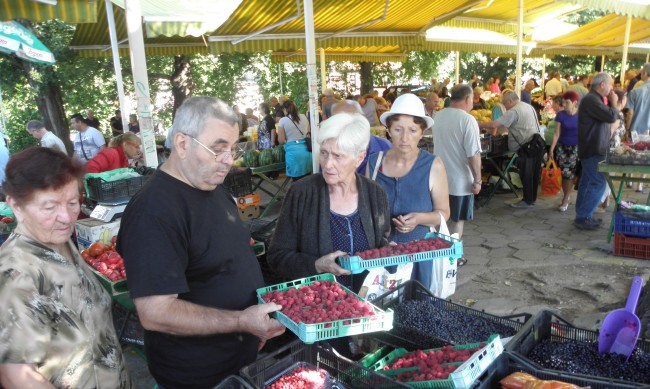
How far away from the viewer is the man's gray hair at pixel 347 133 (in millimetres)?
2520

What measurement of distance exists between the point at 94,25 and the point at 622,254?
9640 millimetres

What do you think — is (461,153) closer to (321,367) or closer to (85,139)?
(321,367)

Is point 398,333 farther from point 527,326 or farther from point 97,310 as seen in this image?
point 97,310

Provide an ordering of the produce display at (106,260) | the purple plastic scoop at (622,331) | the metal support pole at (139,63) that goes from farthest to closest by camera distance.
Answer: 1. the metal support pole at (139,63)
2. the produce display at (106,260)
3. the purple plastic scoop at (622,331)

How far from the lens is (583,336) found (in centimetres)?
229

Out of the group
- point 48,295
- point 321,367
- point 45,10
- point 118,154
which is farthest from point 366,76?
point 48,295

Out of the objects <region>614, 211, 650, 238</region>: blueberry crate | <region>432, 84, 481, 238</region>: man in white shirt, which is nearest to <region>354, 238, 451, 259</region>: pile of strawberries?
<region>432, 84, 481, 238</region>: man in white shirt

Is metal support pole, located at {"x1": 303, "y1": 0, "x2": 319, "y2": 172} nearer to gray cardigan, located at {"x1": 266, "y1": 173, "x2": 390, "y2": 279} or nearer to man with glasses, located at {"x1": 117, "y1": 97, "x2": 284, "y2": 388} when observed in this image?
gray cardigan, located at {"x1": 266, "y1": 173, "x2": 390, "y2": 279}

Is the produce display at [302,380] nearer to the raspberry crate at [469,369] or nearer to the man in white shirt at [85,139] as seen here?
the raspberry crate at [469,369]

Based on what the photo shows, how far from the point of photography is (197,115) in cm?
181

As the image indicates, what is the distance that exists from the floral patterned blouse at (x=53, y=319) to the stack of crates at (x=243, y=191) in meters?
5.31

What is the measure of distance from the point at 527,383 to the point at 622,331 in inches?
24.9

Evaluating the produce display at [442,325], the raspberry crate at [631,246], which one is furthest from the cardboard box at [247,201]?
the produce display at [442,325]

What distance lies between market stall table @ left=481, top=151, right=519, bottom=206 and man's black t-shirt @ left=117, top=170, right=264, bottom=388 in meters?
6.54
